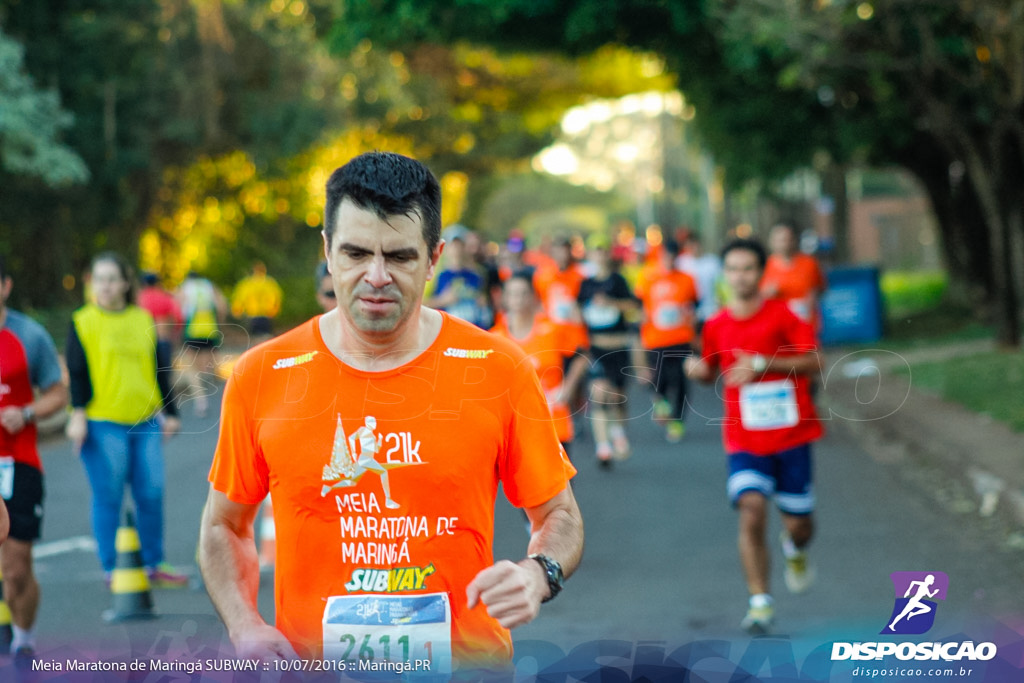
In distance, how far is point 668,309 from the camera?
12930mm

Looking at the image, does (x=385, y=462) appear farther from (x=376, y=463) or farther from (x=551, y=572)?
(x=551, y=572)

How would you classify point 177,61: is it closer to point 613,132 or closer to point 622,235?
point 622,235

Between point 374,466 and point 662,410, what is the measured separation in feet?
37.7

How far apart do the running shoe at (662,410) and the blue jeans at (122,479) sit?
7068mm

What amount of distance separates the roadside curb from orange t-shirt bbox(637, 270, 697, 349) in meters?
1.70

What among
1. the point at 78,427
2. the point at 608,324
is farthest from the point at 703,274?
the point at 78,427

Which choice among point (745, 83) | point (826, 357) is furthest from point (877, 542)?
point (745, 83)

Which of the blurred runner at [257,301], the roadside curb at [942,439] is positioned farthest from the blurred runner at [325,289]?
the blurred runner at [257,301]

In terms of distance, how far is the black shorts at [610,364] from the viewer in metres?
12.4

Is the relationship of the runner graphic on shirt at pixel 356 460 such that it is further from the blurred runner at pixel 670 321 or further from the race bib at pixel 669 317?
the race bib at pixel 669 317

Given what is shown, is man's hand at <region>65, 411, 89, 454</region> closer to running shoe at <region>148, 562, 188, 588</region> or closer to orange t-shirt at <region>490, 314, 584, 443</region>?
running shoe at <region>148, 562, 188, 588</region>

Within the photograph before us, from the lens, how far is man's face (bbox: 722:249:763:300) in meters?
6.80

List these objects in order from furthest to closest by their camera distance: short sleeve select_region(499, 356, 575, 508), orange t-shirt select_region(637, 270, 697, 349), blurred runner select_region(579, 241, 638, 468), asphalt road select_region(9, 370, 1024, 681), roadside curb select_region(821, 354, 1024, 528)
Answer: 1. orange t-shirt select_region(637, 270, 697, 349)
2. blurred runner select_region(579, 241, 638, 468)
3. roadside curb select_region(821, 354, 1024, 528)
4. asphalt road select_region(9, 370, 1024, 681)
5. short sleeve select_region(499, 356, 575, 508)

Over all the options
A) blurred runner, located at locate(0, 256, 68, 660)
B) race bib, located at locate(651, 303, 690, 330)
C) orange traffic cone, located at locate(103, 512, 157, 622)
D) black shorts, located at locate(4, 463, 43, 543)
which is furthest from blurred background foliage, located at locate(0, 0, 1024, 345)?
black shorts, located at locate(4, 463, 43, 543)
